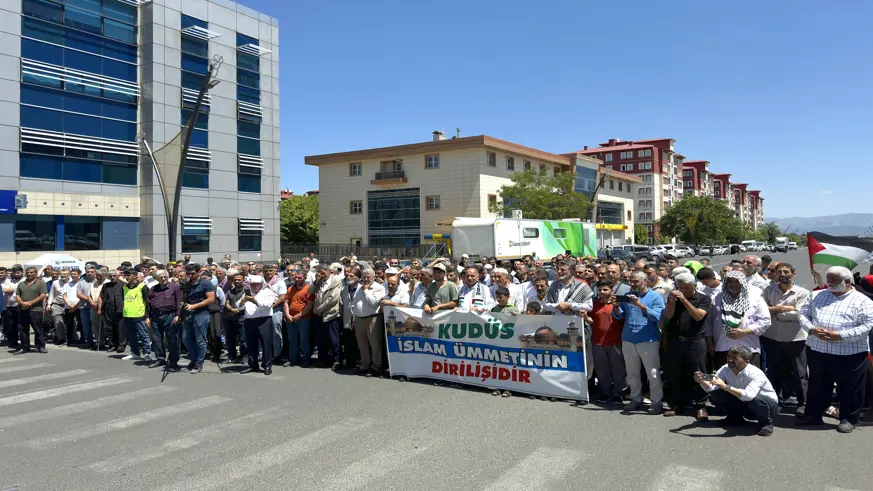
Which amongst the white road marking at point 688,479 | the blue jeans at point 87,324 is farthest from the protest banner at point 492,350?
the blue jeans at point 87,324

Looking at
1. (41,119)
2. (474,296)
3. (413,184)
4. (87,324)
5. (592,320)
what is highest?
(41,119)

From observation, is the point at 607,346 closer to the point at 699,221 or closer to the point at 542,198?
the point at 542,198

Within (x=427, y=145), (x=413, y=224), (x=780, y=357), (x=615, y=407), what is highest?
(x=427, y=145)

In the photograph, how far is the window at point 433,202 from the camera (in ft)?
171

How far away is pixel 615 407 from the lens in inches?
289

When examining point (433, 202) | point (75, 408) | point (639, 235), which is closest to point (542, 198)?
point (433, 202)

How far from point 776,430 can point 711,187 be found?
15386cm

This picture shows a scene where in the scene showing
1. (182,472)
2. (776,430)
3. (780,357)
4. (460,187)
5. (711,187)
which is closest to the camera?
(182,472)

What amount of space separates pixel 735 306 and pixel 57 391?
9.19 m

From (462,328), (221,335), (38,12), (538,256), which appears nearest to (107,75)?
(38,12)

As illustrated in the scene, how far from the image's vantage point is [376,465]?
5.32 metres

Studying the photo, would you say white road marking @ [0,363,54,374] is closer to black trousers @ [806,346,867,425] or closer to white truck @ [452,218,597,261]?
black trousers @ [806,346,867,425]

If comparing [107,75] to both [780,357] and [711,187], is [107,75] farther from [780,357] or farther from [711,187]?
[711,187]

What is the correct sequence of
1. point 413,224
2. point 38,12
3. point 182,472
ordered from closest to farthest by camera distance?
point 182,472, point 38,12, point 413,224
